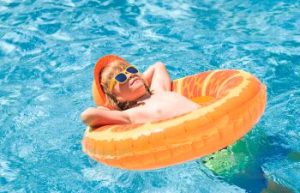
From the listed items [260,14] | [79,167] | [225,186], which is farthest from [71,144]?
[260,14]

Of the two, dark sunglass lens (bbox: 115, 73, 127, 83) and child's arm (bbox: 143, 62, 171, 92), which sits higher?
dark sunglass lens (bbox: 115, 73, 127, 83)

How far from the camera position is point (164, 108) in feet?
16.5

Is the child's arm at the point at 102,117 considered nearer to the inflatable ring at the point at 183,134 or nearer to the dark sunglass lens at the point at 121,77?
the inflatable ring at the point at 183,134

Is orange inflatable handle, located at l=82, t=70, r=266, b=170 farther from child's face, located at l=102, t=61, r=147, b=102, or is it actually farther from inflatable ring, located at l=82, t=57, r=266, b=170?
child's face, located at l=102, t=61, r=147, b=102

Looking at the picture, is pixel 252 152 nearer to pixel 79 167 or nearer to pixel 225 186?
pixel 225 186

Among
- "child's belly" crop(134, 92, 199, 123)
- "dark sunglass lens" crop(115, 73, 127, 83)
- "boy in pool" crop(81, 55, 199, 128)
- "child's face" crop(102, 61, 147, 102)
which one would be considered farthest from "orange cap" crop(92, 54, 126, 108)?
"child's belly" crop(134, 92, 199, 123)

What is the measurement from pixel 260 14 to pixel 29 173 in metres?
4.43

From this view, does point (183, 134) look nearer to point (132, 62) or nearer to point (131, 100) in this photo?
point (131, 100)

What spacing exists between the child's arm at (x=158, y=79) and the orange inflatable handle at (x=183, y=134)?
3.27 ft

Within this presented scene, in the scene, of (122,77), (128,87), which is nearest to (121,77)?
(122,77)

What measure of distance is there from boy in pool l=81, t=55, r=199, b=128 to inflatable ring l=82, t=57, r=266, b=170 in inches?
8.2

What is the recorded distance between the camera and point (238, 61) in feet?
23.8

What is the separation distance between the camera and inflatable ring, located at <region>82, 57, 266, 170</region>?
13.7 feet

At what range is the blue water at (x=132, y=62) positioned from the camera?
5.31 meters
